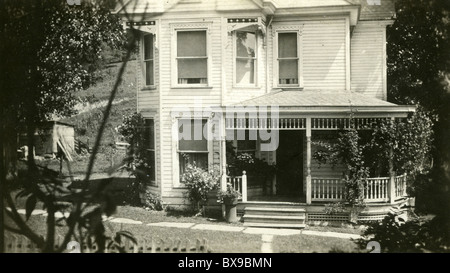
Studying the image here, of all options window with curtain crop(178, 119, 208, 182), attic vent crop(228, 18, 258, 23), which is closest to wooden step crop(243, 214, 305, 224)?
window with curtain crop(178, 119, 208, 182)

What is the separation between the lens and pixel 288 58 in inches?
388

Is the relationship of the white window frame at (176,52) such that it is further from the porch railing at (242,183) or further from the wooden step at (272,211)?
the wooden step at (272,211)

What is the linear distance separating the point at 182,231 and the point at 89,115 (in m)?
2.77

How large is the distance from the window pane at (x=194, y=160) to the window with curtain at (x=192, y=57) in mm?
1618

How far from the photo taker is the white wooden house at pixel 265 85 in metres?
8.37

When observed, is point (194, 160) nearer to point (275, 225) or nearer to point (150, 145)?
point (150, 145)

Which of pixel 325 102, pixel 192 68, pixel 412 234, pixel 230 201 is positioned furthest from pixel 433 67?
pixel 192 68

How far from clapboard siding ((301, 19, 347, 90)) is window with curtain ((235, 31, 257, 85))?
1.34 metres

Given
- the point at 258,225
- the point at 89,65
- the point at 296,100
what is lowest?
the point at 258,225

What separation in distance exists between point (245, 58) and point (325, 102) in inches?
82.5

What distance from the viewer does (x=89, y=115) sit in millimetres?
7332

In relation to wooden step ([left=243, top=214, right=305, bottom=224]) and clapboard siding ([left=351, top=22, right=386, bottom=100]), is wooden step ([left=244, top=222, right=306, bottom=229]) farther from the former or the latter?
clapboard siding ([left=351, top=22, right=386, bottom=100])
